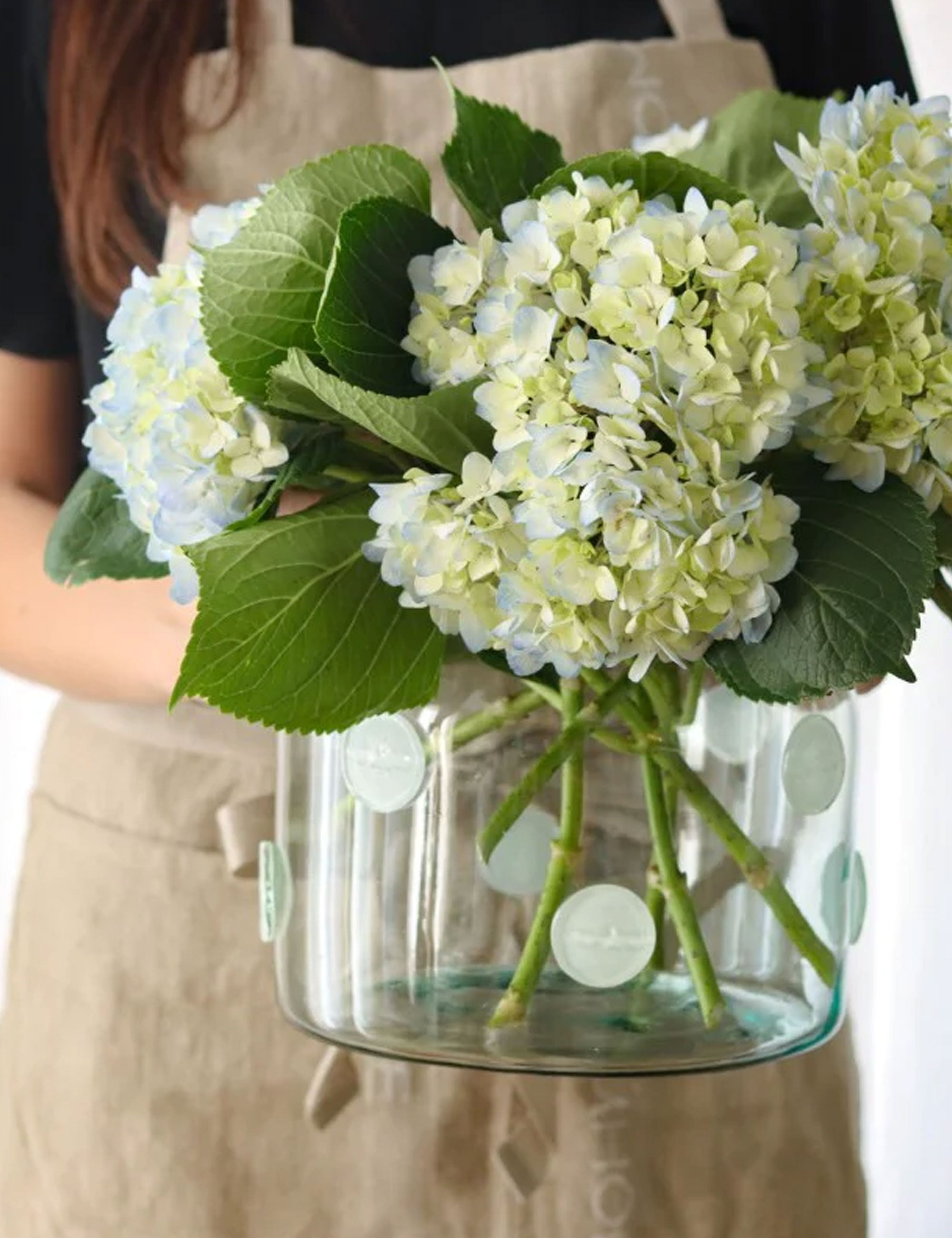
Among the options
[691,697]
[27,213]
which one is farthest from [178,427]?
[27,213]

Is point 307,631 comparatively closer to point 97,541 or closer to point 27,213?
point 97,541

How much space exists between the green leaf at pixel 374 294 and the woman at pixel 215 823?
0.76 ft

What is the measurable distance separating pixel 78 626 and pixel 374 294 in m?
0.31

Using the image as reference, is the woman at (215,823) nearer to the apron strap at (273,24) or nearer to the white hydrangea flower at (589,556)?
the apron strap at (273,24)

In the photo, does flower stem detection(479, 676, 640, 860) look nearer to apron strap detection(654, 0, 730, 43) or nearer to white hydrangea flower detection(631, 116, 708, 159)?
white hydrangea flower detection(631, 116, 708, 159)

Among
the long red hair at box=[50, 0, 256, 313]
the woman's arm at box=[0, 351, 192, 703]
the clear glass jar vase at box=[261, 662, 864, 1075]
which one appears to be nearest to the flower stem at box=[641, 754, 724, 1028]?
the clear glass jar vase at box=[261, 662, 864, 1075]

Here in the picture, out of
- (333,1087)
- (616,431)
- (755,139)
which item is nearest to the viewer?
(616,431)

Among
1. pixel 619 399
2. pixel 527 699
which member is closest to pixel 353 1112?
pixel 527 699

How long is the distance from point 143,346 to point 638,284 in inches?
4.9

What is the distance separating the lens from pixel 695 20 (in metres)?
0.67

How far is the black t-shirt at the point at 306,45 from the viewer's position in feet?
2.20

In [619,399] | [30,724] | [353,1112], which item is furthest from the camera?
[30,724]

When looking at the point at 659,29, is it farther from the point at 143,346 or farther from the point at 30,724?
the point at 30,724

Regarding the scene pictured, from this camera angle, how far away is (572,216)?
0.31 m
